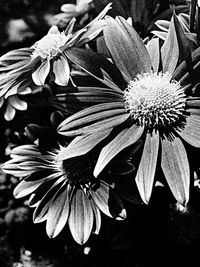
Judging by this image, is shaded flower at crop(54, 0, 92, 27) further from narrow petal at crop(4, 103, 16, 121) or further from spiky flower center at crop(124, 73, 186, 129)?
spiky flower center at crop(124, 73, 186, 129)

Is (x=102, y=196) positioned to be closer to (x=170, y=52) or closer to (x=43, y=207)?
(x=43, y=207)

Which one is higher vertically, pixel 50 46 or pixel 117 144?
pixel 50 46

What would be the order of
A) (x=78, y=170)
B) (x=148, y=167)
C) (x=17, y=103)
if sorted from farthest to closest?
(x=17, y=103), (x=78, y=170), (x=148, y=167)

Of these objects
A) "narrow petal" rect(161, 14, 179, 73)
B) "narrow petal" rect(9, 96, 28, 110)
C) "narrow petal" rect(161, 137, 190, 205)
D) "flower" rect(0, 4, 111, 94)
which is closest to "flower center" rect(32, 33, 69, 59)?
"flower" rect(0, 4, 111, 94)

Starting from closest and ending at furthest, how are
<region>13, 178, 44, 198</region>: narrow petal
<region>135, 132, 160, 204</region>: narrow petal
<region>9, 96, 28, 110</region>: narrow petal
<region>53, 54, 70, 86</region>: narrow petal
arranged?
<region>135, 132, 160, 204</region>: narrow petal < <region>53, 54, 70, 86</region>: narrow petal < <region>13, 178, 44, 198</region>: narrow petal < <region>9, 96, 28, 110</region>: narrow petal

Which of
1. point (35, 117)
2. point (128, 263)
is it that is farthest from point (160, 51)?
point (128, 263)

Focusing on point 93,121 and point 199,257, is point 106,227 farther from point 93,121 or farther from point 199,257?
point 93,121

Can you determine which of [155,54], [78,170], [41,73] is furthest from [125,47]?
[78,170]
